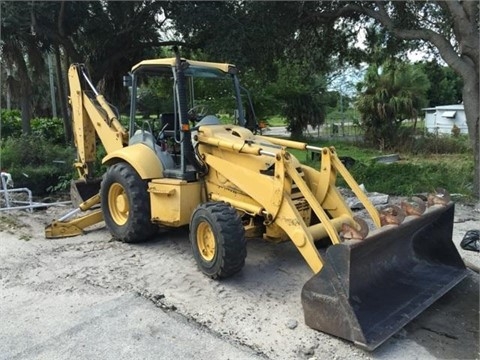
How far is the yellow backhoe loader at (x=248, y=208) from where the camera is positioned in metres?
3.79

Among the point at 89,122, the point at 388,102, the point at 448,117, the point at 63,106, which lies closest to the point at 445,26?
the point at 89,122

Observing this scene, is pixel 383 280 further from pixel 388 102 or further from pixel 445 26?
pixel 388 102

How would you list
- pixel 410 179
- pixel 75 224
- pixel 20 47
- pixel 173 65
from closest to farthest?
1. pixel 173 65
2. pixel 75 224
3. pixel 410 179
4. pixel 20 47

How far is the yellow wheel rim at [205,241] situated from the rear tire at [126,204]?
4.01 ft

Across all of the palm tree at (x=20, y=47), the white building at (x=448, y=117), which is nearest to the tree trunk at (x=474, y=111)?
the palm tree at (x=20, y=47)

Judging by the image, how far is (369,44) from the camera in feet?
43.7

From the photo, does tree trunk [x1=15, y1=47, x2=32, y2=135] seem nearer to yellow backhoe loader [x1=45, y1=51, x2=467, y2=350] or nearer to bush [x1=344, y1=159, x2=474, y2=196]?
yellow backhoe loader [x1=45, y1=51, x2=467, y2=350]

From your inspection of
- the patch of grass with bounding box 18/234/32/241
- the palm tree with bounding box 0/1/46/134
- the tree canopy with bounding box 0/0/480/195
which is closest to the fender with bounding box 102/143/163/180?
the patch of grass with bounding box 18/234/32/241

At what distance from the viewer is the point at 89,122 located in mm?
7359

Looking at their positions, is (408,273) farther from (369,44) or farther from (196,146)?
(369,44)

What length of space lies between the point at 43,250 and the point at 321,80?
82.6 feet

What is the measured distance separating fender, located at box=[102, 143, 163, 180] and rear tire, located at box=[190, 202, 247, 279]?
3.70ft

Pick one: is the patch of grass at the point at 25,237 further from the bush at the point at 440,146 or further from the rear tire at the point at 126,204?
the bush at the point at 440,146

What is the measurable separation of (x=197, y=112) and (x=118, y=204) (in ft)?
5.38
